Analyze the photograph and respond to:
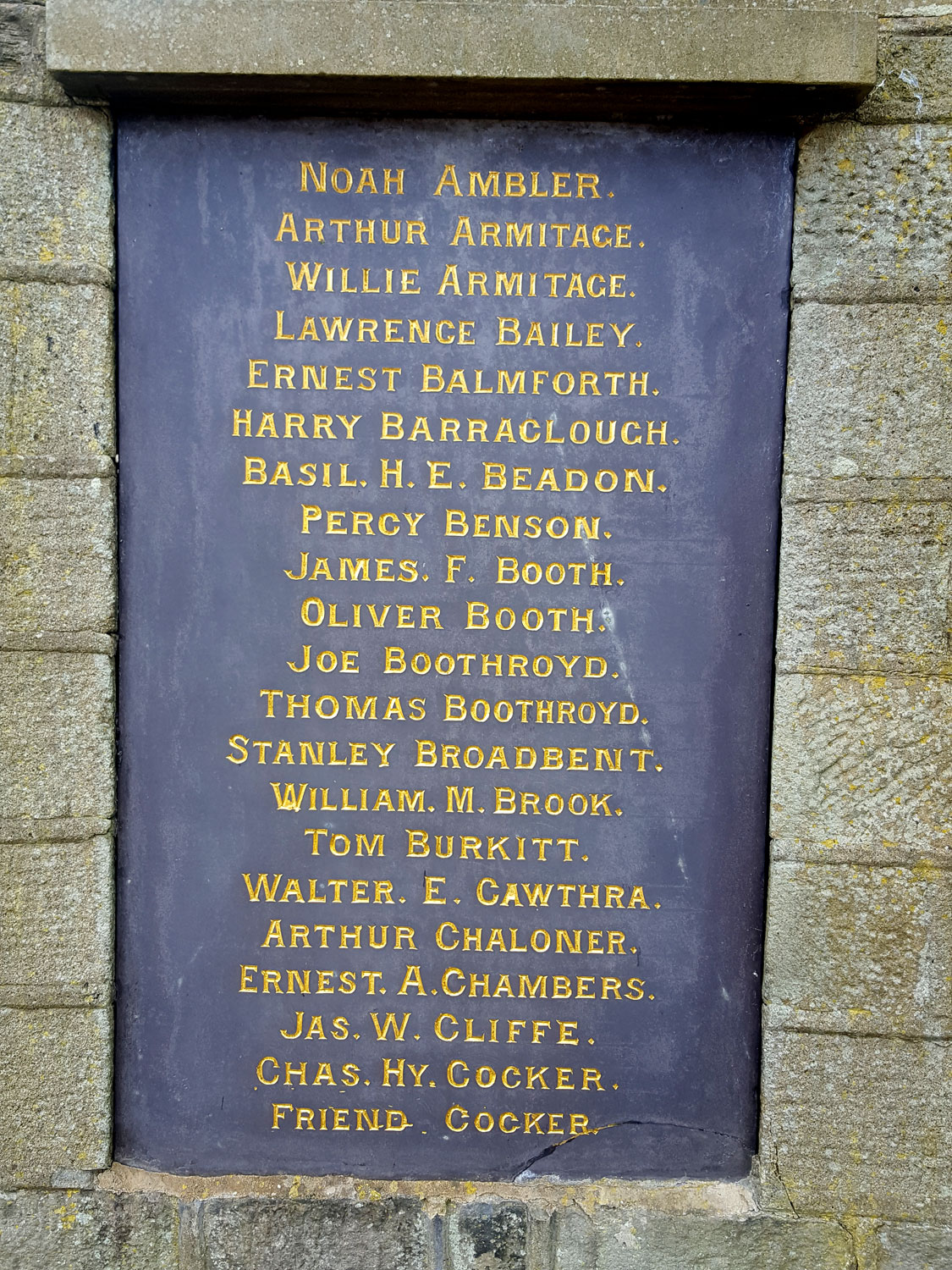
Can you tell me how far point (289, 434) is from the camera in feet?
7.64

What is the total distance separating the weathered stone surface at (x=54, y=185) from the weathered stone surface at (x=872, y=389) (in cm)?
197

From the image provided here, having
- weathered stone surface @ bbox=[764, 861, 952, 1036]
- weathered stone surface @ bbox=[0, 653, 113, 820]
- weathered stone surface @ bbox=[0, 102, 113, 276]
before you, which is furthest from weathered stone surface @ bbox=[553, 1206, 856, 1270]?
weathered stone surface @ bbox=[0, 102, 113, 276]

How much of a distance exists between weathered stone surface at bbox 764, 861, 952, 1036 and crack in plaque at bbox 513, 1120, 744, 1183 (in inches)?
15.6

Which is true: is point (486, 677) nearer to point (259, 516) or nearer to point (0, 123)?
point (259, 516)

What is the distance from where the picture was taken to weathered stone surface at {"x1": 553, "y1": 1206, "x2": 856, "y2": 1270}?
232 centimetres

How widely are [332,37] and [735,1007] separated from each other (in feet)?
9.52

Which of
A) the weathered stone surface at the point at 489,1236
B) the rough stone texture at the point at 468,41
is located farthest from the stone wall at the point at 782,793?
the rough stone texture at the point at 468,41

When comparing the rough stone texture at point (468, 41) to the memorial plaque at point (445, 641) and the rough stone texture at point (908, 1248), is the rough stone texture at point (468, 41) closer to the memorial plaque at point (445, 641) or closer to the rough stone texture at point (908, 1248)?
the memorial plaque at point (445, 641)

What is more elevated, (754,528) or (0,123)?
(0,123)

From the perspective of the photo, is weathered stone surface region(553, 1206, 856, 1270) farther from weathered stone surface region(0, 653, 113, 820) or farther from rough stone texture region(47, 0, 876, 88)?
rough stone texture region(47, 0, 876, 88)

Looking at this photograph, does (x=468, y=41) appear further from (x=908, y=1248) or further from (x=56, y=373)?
(x=908, y=1248)

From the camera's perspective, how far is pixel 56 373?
2283 millimetres

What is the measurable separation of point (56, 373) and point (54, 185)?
0.51 meters

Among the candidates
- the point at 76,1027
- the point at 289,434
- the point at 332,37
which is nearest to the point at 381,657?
the point at 289,434
